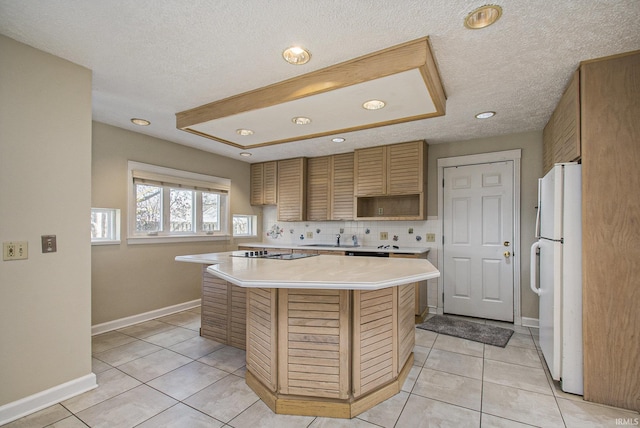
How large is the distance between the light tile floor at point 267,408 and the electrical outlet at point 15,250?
39.3 inches

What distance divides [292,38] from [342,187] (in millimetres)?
2940

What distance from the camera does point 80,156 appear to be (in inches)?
88.4

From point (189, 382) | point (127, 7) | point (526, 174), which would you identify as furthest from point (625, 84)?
point (189, 382)

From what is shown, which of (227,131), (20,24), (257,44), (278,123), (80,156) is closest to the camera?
(20,24)

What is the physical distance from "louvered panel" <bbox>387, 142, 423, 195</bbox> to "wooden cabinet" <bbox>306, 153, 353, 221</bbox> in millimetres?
687

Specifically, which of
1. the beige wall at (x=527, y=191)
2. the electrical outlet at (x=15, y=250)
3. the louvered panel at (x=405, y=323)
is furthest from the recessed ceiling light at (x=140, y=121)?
the beige wall at (x=527, y=191)

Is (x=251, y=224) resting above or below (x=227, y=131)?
below

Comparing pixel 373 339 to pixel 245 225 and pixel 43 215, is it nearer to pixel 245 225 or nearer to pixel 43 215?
pixel 43 215

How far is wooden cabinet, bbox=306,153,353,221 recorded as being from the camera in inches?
183

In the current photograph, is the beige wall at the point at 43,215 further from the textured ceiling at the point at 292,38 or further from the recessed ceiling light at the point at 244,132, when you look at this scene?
the recessed ceiling light at the point at 244,132

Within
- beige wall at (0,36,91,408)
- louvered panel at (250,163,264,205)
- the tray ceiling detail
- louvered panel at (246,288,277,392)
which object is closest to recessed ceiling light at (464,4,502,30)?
the tray ceiling detail

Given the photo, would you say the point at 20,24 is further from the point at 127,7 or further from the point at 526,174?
the point at 526,174

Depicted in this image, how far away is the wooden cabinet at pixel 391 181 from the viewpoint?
401cm

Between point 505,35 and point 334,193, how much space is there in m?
3.14
